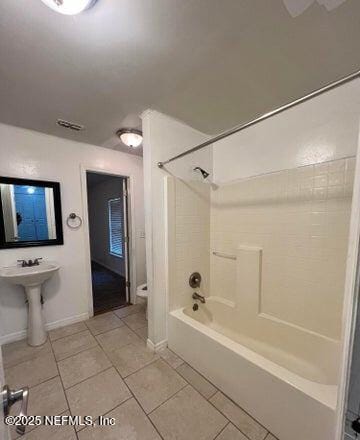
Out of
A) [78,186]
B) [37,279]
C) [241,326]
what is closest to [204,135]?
[78,186]

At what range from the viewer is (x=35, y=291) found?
6.58 feet

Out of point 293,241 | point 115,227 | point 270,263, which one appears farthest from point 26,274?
point 115,227

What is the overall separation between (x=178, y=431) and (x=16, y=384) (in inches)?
53.6

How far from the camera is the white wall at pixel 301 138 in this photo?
1.41 m

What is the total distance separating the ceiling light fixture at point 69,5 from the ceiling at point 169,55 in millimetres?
55

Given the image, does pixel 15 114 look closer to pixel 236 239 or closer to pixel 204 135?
pixel 204 135

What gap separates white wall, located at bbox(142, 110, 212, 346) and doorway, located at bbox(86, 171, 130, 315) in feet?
3.89

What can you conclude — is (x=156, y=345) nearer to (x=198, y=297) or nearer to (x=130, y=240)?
(x=198, y=297)

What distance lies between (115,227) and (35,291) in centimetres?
255

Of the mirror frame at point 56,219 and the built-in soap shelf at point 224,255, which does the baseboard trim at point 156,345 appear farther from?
A: the mirror frame at point 56,219

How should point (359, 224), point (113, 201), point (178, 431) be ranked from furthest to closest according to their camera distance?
point (113, 201), point (178, 431), point (359, 224)

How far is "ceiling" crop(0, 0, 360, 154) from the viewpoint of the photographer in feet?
3.14

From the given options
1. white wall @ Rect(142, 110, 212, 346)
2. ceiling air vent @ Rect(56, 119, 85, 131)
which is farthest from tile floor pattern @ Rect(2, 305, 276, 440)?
ceiling air vent @ Rect(56, 119, 85, 131)

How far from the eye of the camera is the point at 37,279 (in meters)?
1.92
